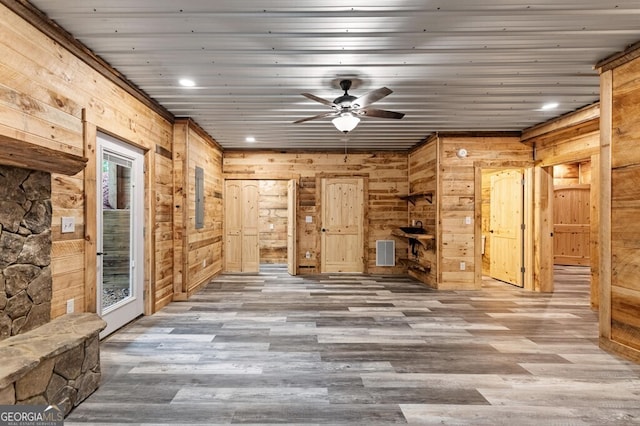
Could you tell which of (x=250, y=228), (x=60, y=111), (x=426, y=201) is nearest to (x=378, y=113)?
(x=60, y=111)

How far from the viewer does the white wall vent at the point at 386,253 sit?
7.12 meters

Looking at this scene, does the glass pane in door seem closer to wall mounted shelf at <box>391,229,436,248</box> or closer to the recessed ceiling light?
the recessed ceiling light

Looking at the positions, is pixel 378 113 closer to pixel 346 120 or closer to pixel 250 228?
pixel 346 120

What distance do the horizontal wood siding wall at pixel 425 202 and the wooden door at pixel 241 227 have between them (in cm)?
338

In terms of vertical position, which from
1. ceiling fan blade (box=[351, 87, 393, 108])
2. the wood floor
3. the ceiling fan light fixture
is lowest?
the wood floor

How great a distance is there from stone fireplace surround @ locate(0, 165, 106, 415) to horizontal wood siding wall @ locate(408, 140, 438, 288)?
503 centimetres

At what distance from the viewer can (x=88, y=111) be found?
2.92 m

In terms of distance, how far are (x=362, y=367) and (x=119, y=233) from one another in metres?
2.88

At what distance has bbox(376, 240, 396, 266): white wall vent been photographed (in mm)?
7121

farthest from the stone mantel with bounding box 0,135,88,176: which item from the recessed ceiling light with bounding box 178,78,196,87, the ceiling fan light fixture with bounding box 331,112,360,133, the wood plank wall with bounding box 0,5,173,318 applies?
the ceiling fan light fixture with bounding box 331,112,360,133

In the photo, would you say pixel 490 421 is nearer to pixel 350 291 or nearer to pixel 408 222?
pixel 350 291

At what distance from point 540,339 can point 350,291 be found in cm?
273

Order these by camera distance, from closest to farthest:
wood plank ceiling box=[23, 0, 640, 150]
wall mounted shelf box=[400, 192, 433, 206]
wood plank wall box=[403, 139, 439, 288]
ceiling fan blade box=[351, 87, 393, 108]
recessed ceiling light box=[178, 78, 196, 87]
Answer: wood plank ceiling box=[23, 0, 640, 150], ceiling fan blade box=[351, 87, 393, 108], recessed ceiling light box=[178, 78, 196, 87], wood plank wall box=[403, 139, 439, 288], wall mounted shelf box=[400, 192, 433, 206]

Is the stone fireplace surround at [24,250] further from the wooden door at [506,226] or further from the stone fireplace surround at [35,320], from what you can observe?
the wooden door at [506,226]
